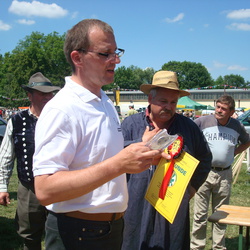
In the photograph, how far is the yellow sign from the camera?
1.86 m

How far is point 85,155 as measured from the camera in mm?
1405

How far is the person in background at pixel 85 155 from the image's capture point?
4.07ft

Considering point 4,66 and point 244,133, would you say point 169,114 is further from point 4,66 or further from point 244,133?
point 4,66

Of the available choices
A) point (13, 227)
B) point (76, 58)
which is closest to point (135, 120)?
point (76, 58)

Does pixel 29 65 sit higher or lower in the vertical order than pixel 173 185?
higher

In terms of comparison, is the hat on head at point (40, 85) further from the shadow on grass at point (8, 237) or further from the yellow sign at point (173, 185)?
the shadow on grass at point (8, 237)

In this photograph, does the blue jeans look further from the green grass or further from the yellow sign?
the green grass

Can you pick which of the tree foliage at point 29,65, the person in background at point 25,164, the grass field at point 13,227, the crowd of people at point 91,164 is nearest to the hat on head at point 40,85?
the person in background at point 25,164

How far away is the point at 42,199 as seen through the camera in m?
1.26

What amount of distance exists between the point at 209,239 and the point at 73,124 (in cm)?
409

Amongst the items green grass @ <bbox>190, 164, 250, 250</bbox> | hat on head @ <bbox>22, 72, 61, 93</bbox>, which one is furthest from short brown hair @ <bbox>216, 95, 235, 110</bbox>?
hat on head @ <bbox>22, 72, 61, 93</bbox>

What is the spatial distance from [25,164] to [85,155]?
1.87 metres

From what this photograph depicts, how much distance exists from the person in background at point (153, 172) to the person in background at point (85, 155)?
2.58ft

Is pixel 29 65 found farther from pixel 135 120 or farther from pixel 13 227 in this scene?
pixel 135 120
